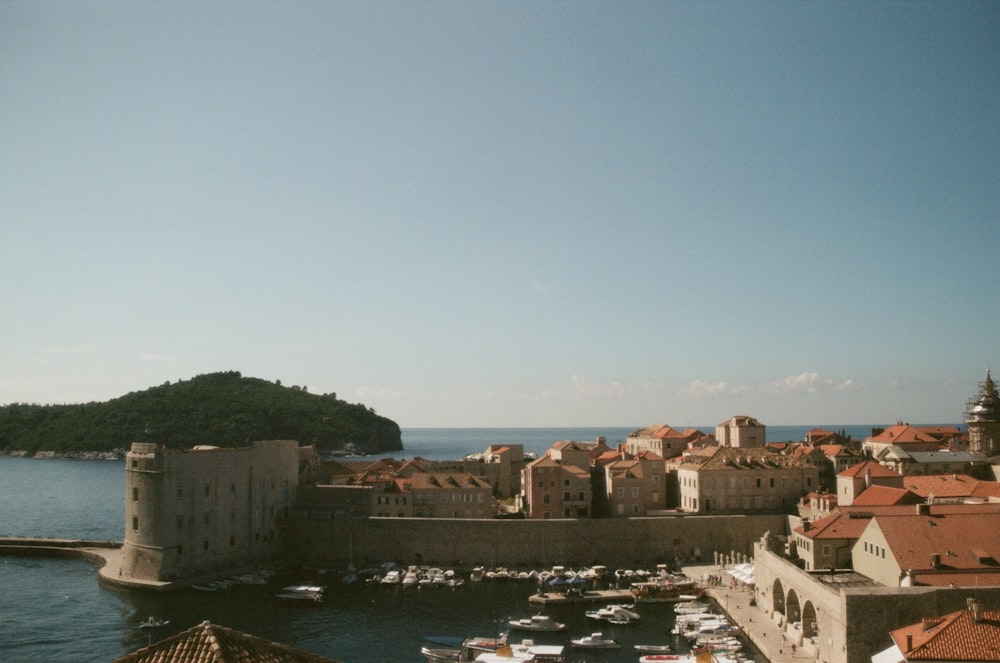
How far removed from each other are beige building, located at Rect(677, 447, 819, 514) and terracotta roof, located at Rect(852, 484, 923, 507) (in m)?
9.74

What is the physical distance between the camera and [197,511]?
205 ft

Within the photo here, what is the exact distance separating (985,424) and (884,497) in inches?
1115

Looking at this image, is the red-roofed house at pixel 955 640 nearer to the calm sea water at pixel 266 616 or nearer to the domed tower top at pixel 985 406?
the calm sea water at pixel 266 616

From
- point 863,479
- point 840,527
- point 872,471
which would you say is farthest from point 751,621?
point 872,471

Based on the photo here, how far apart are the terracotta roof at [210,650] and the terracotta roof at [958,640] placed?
85.8 feet

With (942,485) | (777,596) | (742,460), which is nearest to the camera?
(777,596)

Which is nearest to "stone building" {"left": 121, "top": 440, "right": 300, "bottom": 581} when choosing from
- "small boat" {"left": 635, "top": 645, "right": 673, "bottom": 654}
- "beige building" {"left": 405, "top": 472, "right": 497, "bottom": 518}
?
"beige building" {"left": 405, "top": 472, "right": 497, "bottom": 518}

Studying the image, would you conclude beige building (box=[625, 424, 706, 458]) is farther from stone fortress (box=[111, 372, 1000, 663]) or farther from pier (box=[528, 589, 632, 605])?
pier (box=[528, 589, 632, 605])

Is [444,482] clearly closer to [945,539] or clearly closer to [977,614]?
[945,539]

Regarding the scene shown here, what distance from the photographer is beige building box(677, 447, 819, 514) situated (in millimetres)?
70312

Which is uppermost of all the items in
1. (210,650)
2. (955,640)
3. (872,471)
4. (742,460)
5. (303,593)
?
(210,650)

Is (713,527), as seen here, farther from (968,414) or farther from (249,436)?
(249,436)

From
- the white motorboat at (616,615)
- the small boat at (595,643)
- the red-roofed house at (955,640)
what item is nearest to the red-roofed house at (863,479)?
the white motorboat at (616,615)

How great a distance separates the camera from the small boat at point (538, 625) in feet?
157
